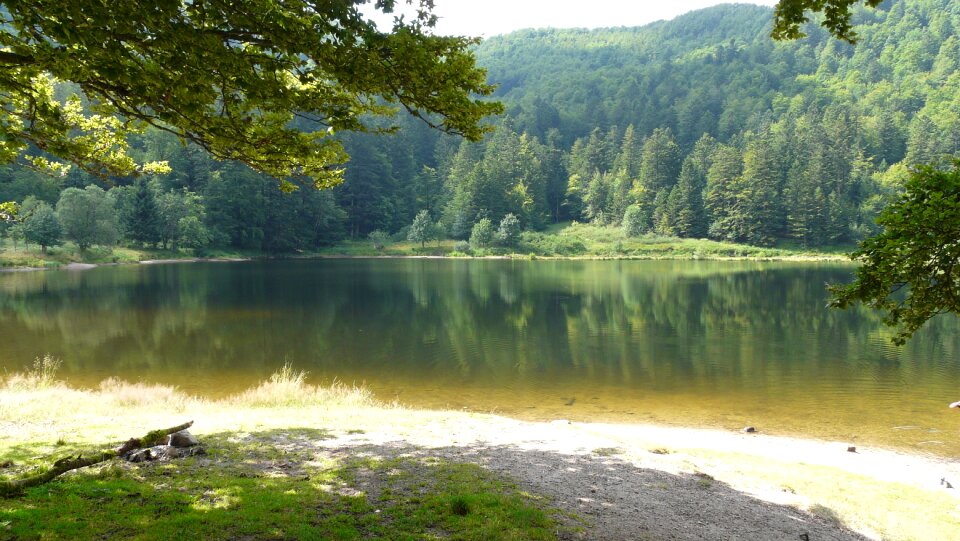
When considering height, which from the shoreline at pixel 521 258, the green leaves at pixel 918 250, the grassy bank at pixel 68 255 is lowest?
the shoreline at pixel 521 258

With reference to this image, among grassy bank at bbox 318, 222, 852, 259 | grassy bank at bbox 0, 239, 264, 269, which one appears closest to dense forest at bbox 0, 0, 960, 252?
grassy bank at bbox 0, 239, 264, 269

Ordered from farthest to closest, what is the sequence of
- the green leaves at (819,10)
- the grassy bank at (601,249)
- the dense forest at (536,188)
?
the grassy bank at (601,249)
the dense forest at (536,188)
the green leaves at (819,10)

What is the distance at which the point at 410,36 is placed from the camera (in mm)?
6121

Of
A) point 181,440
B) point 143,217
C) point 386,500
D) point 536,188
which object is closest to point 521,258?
point 536,188

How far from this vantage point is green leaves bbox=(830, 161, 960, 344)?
5.17 metres

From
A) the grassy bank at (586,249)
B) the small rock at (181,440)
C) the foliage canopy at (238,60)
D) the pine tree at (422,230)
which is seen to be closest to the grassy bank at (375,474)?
the small rock at (181,440)

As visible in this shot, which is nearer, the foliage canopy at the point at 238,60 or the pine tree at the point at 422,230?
the foliage canopy at the point at 238,60

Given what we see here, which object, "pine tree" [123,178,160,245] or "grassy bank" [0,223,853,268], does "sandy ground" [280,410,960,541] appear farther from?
"grassy bank" [0,223,853,268]

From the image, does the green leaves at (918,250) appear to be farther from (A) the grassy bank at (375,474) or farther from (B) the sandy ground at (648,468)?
(A) the grassy bank at (375,474)

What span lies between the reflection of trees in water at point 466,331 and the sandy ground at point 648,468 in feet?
23.3

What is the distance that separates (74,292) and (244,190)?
52.3 metres

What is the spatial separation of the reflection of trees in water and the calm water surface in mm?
139

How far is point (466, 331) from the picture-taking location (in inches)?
1154

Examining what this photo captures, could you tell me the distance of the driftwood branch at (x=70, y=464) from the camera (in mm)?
5789
